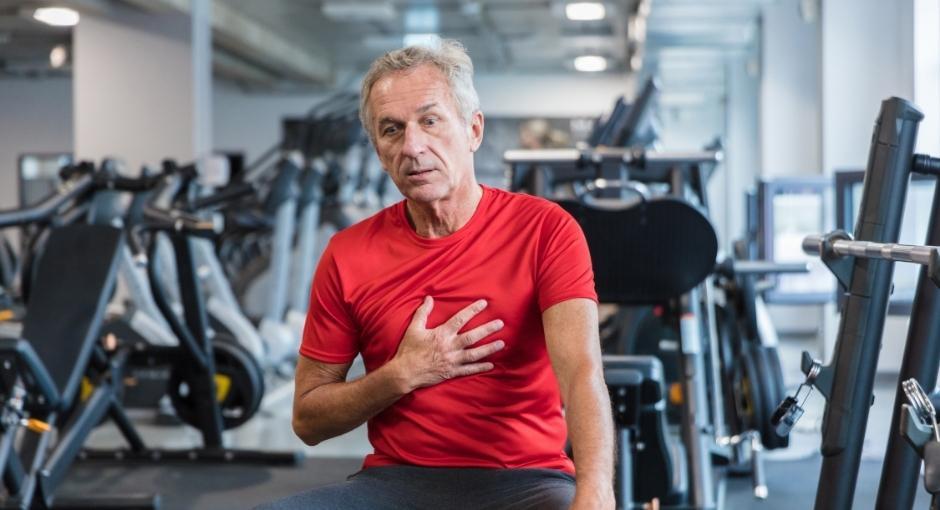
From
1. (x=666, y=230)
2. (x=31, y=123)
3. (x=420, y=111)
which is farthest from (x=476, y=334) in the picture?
(x=31, y=123)

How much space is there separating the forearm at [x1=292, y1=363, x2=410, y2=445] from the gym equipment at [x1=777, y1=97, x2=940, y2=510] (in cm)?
75

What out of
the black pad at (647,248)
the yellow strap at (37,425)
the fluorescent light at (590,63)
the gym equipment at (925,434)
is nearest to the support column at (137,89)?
the yellow strap at (37,425)

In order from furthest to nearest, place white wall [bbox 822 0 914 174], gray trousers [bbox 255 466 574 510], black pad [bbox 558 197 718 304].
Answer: white wall [bbox 822 0 914 174]
black pad [bbox 558 197 718 304]
gray trousers [bbox 255 466 574 510]

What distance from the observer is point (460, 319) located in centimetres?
179

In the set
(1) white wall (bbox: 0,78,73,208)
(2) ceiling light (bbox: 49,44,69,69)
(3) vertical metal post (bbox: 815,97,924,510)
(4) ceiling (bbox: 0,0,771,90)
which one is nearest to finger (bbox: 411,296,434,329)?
(3) vertical metal post (bbox: 815,97,924,510)

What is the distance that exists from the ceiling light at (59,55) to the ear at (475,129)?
33.2 ft

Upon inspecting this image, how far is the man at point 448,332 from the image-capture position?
179cm

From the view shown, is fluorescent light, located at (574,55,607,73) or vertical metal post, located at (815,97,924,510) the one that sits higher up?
fluorescent light, located at (574,55,607,73)

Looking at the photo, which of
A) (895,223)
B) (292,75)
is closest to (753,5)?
(895,223)

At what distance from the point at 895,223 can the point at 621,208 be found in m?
0.91

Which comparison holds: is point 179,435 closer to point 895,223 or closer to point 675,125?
point 895,223

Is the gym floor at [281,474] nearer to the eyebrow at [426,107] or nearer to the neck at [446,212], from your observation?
the neck at [446,212]

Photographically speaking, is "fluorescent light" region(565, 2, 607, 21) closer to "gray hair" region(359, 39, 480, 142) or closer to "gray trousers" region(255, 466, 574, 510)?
"gray hair" region(359, 39, 480, 142)

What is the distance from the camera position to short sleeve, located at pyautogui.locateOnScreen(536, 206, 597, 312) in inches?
71.4
